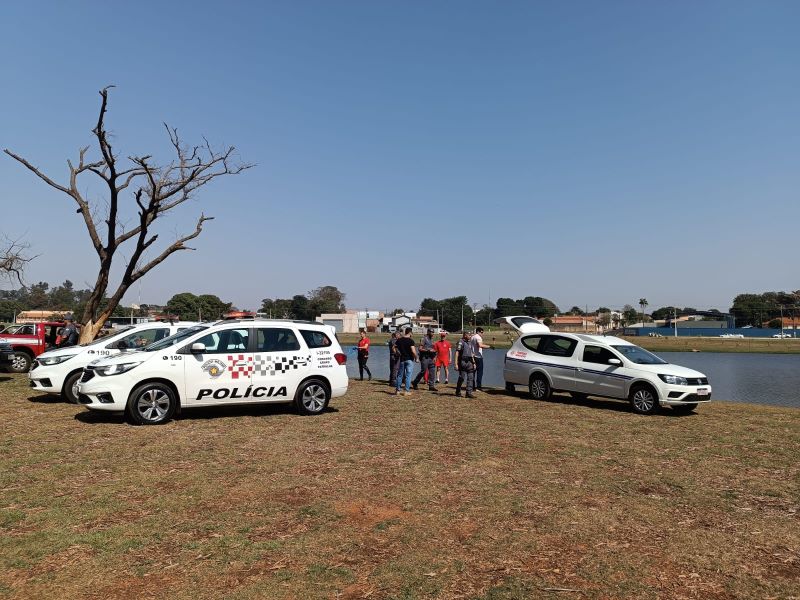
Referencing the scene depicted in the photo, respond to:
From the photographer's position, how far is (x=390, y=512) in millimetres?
5555

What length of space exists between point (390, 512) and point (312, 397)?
5827 millimetres

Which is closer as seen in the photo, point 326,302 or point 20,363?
point 20,363

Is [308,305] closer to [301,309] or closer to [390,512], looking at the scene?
[301,309]

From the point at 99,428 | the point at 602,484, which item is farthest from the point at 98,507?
the point at 602,484

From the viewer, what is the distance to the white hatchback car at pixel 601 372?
1270 cm

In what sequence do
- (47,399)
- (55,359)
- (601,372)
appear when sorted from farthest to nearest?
(601,372) < (47,399) < (55,359)

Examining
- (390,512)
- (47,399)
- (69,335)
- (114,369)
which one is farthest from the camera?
Answer: (69,335)

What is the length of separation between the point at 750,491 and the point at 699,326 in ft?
418

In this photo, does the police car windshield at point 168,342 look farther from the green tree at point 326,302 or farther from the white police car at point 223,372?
the green tree at point 326,302

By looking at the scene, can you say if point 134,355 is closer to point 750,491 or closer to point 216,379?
point 216,379

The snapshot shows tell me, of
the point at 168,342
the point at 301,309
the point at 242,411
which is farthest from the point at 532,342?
the point at 301,309

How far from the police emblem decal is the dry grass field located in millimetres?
917

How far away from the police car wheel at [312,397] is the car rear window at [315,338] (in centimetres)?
71

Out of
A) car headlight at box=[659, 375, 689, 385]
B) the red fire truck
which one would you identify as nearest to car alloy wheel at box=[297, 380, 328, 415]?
car headlight at box=[659, 375, 689, 385]
